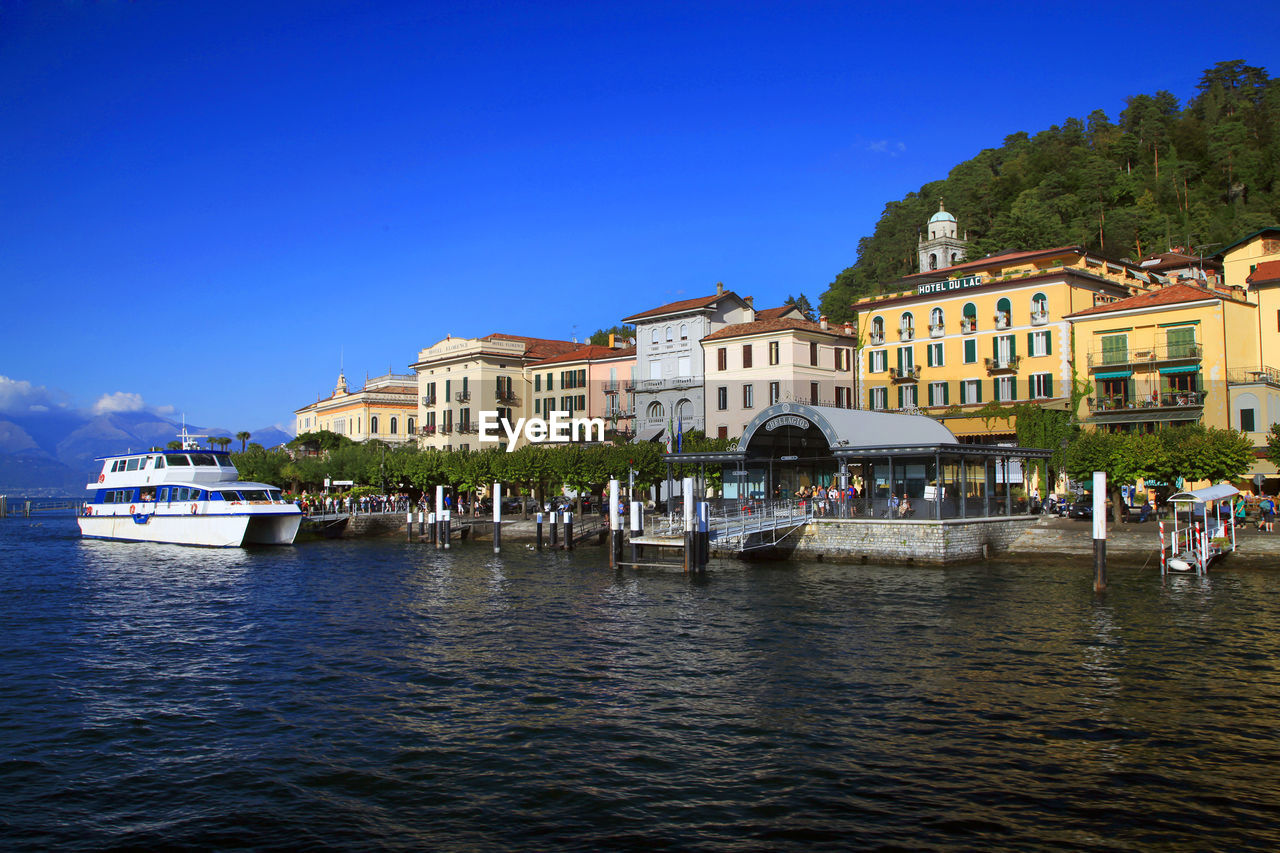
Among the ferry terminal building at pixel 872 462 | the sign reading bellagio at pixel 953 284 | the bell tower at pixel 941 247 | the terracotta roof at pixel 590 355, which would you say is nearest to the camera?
the ferry terminal building at pixel 872 462

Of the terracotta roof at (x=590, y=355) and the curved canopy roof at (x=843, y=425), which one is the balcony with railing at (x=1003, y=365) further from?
the terracotta roof at (x=590, y=355)

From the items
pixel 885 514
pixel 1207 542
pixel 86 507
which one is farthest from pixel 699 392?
pixel 86 507

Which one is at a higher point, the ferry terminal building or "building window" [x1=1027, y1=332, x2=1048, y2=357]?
"building window" [x1=1027, y1=332, x2=1048, y2=357]

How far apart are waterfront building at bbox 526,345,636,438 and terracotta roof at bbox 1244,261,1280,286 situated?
38.2 m

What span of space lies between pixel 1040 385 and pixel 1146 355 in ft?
18.5

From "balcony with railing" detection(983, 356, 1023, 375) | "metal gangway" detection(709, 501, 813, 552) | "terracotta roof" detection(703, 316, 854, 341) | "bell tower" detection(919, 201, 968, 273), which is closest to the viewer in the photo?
"metal gangway" detection(709, 501, 813, 552)

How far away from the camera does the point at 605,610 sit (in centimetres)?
2678

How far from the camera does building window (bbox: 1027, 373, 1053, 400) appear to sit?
51812 mm

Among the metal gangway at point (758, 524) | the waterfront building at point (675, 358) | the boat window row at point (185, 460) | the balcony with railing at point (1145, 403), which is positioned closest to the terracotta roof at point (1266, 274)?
the balcony with railing at point (1145, 403)

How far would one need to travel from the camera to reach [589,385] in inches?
2859

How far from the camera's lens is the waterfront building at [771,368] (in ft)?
195

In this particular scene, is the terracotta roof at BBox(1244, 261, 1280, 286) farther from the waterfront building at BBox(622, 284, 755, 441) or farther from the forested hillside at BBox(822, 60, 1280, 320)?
the waterfront building at BBox(622, 284, 755, 441)

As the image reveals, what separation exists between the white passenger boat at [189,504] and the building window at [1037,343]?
42181 mm
